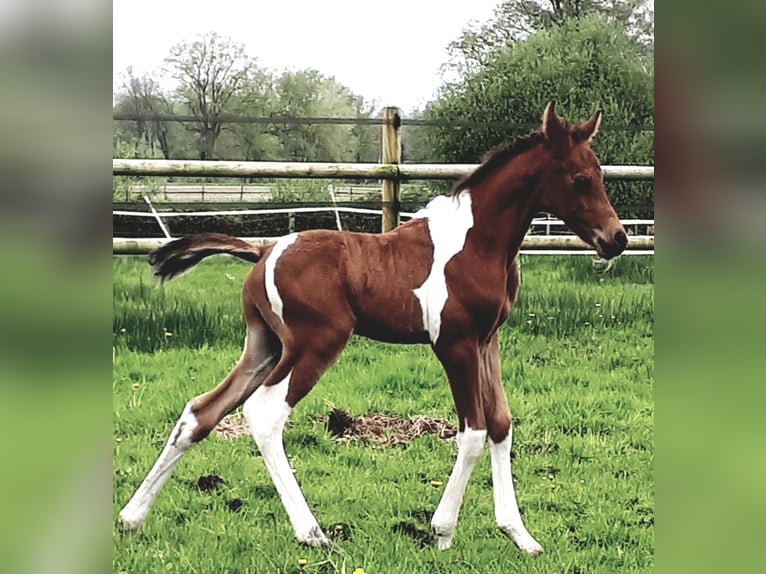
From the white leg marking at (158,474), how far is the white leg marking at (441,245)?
0.59 m

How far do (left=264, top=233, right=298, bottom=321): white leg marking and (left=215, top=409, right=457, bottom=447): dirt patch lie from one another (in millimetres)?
654

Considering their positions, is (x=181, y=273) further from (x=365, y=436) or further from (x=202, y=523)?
(x=365, y=436)

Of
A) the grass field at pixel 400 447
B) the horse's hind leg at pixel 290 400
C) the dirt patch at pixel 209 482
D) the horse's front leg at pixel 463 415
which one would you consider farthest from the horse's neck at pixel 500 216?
the dirt patch at pixel 209 482

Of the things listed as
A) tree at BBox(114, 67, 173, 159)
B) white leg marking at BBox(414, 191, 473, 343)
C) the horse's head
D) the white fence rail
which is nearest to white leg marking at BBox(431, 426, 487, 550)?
white leg marking at BBox(414, 191, 473, 343)

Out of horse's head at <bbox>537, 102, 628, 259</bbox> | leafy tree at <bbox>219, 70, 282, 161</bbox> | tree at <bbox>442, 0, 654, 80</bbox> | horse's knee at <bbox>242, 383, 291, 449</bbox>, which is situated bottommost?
horse's knee at <bbox>242, 383, 291, 449</bbox>

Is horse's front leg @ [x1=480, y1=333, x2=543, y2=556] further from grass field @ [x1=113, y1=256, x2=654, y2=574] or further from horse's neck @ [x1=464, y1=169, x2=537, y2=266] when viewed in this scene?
horse's neck @ [x1=464, y1=169, x2=537, y2=266]

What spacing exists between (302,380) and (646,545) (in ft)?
2.92

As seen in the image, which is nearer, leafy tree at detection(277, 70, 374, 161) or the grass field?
the grass field

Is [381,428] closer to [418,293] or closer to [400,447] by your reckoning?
[400,447]

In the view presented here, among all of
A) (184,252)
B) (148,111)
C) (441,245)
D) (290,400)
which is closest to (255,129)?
(148,111)

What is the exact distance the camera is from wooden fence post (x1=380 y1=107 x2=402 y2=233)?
2.68 meters

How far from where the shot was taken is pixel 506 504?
1820 millimetres
